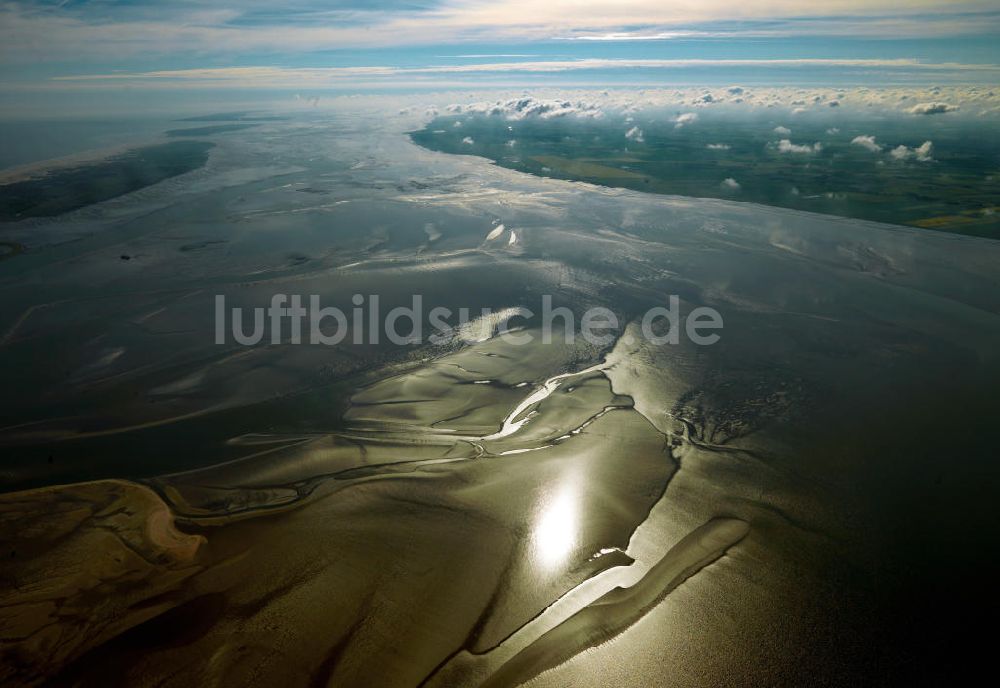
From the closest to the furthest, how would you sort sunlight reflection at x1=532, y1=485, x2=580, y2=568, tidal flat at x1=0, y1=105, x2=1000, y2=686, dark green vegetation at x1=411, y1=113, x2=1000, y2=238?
1. tidal flat at x1=0, y1=105, x2=1000, y2=686
2. sunlight reflection at x1=532, y1=485, x2=580, y2=568
3. dark green vegetation at x1=411, y1=113, x2=1000, y2=238

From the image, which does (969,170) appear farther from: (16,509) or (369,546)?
(16,509)

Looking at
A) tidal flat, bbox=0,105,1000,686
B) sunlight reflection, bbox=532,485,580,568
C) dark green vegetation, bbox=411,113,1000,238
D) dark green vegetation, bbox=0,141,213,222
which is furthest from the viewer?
dark green vegetation, bbox=411,113,1000,238

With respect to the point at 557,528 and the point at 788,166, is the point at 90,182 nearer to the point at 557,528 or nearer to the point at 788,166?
the point at 557,528

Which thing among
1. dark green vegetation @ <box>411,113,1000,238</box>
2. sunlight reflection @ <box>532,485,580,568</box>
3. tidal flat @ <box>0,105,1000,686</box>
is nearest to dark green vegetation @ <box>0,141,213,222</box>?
tidal flat @ <box>0,105,1000,686</box>

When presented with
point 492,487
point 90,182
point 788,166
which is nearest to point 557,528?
point 492,487

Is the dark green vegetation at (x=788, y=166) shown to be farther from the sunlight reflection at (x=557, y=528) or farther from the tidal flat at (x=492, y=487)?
the sunlight reflection at (x=557, y=528)

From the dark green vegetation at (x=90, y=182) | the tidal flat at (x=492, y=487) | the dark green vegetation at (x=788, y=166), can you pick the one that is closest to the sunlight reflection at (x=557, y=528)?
the tidal flat at (x=492, y=487)

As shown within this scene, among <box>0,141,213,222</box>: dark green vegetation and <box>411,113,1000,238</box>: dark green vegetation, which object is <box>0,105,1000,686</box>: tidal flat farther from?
<box>411,113,1000,238</box>: dark green vegetation
